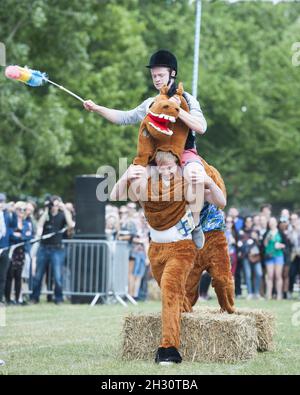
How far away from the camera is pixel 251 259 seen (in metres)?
22.1

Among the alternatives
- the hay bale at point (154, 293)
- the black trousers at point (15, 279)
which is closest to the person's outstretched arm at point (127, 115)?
the black trousers at point (15, 279)

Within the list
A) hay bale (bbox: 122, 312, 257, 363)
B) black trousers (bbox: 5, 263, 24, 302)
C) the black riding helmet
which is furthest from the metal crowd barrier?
the black riding helmet

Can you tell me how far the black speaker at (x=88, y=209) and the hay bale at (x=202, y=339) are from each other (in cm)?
1094

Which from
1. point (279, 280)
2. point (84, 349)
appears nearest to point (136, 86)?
point (279, 280)

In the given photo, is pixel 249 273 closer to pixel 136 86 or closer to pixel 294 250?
pixel 294 250

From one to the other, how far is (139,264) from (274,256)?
10.3ft

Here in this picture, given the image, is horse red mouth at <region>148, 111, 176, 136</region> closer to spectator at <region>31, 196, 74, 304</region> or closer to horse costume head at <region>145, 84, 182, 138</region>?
horse costume head at <region>145, 84, 182, 138</region>

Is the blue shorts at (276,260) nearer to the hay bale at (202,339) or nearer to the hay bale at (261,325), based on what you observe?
the hay bale at (261,325)

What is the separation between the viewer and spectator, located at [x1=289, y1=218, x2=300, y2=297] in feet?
73.2

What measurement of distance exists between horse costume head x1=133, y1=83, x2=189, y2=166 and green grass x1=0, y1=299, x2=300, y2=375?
6.19ft

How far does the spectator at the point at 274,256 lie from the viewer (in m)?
21.8

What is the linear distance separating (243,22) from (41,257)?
30.0m
